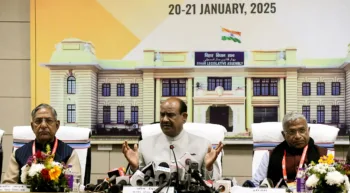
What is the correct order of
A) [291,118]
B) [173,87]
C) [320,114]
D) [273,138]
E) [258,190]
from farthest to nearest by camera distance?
[173,87] < [320,114] < [273,138] < [291,118] < [258,190]

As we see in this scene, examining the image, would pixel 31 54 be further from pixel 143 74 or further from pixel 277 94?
pixel 277 94

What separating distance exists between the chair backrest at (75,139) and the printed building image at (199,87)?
857 millimetres

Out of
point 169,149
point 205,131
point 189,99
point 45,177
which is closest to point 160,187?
point 45,177

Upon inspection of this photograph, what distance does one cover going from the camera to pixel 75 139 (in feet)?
10.9

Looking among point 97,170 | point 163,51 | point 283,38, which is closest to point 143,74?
point 163,51

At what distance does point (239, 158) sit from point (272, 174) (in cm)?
107

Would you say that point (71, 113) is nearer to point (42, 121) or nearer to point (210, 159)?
point (42, 121)

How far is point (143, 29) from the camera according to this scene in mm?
4199

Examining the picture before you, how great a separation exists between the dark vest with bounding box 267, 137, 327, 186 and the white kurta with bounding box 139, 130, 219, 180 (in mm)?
443

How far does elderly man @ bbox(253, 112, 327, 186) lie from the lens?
304cm

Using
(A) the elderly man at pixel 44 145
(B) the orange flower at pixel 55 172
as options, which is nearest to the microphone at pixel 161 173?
(B) the orange flower at pixel 55 172

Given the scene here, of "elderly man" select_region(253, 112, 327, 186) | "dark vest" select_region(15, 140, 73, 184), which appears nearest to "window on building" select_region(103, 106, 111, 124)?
"dark vest" select_region(15, 140, 73, 184)

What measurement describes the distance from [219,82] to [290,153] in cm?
120

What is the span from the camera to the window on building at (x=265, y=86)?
4.09 m
